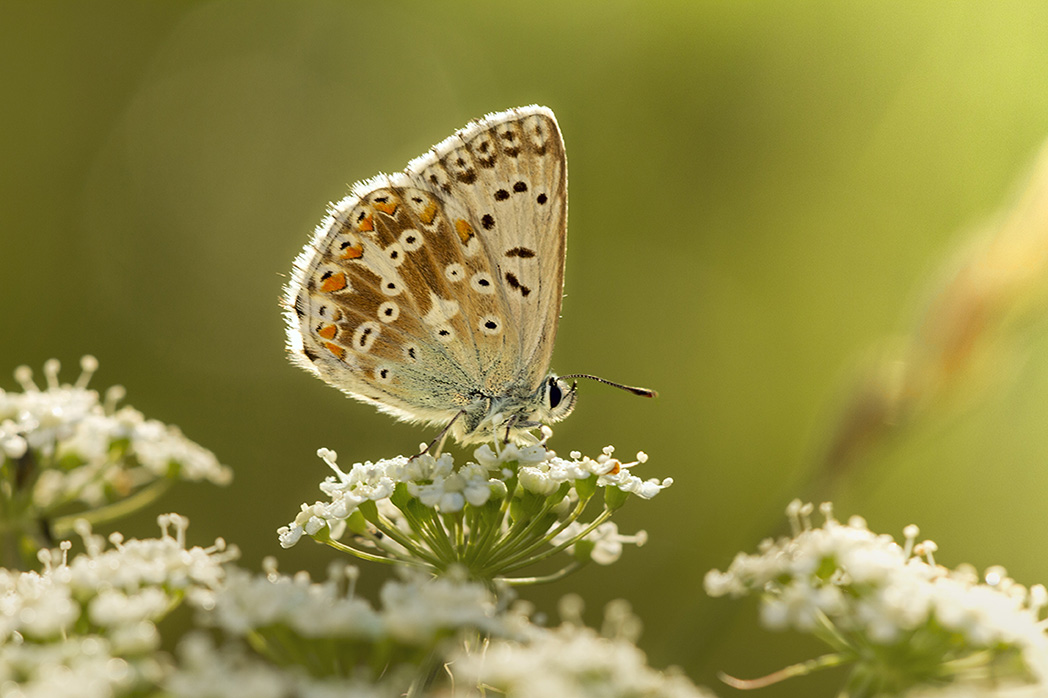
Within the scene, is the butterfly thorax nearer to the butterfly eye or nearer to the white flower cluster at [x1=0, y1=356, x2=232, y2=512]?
the butterfly eye

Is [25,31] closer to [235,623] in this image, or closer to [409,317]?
[409,317]

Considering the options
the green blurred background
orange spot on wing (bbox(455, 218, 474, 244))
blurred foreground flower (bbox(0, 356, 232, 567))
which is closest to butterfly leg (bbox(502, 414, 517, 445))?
orange spot on wing (bbox(455, 218, 474, 244))

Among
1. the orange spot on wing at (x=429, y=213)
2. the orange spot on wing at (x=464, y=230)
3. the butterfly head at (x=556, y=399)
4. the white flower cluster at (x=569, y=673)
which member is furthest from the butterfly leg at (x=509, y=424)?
the white flower cluster at (x=569, y=673)

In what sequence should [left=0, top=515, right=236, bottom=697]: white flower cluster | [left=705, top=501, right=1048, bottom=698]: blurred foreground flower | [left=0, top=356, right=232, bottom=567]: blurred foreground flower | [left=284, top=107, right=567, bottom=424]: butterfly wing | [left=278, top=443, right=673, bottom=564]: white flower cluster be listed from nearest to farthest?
[left=0, top=515, right=236, bottom=697]: white flower cluster → [left=705, top=501, right=1048, bottom=698]: blurred foreground flower → [left=278, top=443, right=673, bottom=564]: white flower cluster → [left=0, top=356, right=232, bottom=567]: blurred foreground flower → [left=284, top=107, right=567, bottom=424]: butterfly wing

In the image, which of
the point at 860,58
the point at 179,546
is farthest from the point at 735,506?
the point at 179,546

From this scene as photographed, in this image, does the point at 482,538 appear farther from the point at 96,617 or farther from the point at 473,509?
the point at 96,617
